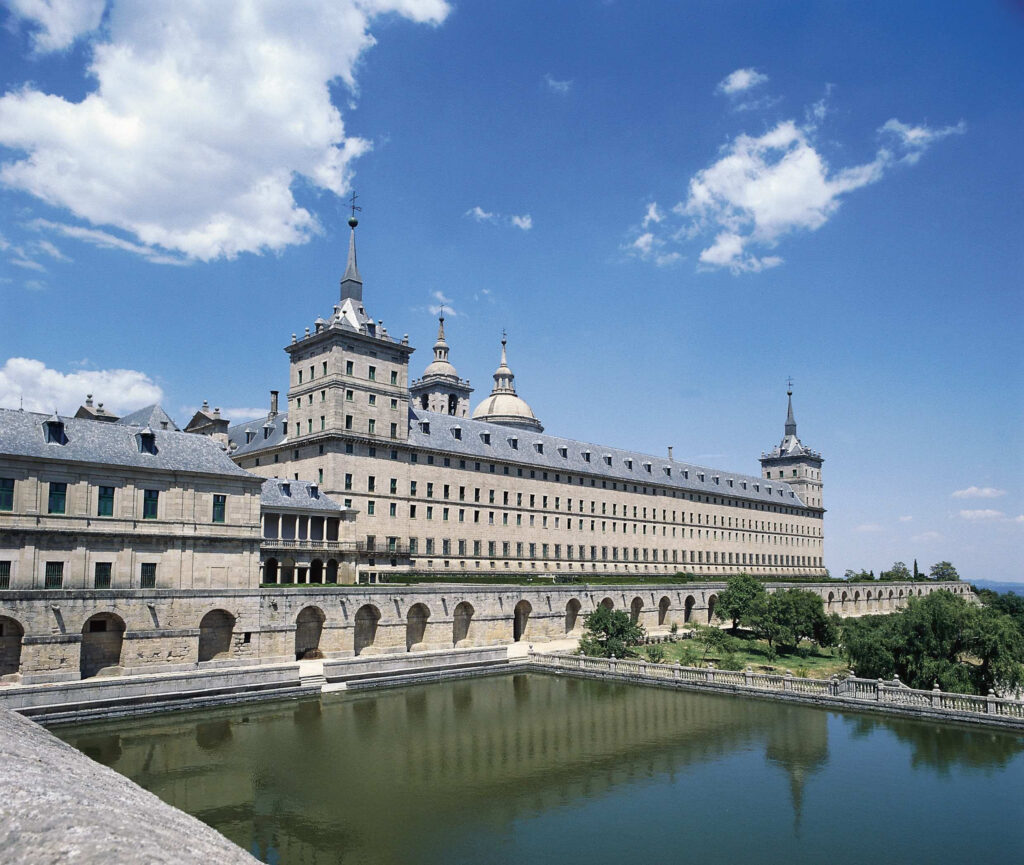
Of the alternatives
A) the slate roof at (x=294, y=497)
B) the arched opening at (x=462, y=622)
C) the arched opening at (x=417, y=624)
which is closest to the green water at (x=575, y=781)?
the arched opening at (x=417, y=624)

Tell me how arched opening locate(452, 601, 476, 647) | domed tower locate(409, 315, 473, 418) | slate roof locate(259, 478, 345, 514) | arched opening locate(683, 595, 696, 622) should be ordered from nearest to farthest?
slate roof locate(259, 478, 345, 514) → arched opening locate(452, 601, 476, 647) → arched opening locate(683, 595, 696, 622) → domed tower locate(409, 315, 473, 418)

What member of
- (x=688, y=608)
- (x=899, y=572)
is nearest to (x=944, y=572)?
(x=899, y=572)

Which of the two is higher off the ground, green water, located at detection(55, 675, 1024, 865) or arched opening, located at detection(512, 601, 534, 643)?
arched opening, located at detection(512, 601, 534, 643)

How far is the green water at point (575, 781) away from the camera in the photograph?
77.2 ft

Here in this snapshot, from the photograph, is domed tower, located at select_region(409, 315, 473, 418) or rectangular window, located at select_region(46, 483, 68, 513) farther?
domed tower, located at select_region(409, 315, 473, 418)

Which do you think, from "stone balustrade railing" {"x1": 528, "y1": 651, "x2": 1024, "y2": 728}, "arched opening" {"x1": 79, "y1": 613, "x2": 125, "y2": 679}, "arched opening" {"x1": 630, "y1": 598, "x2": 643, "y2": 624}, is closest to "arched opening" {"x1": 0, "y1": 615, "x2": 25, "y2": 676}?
"arched opening" {"x1": 79, "y1": 613, "x2": 125, "y2": 679}

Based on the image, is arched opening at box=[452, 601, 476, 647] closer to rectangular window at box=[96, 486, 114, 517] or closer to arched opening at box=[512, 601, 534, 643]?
arched opening at box=[512, 601, 534, 643]

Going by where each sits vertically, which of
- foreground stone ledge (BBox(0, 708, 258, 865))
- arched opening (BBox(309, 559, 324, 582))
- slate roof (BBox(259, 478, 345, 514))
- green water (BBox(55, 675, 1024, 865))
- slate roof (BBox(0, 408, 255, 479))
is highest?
slate roof (BBox(0, 408, 255, 479))

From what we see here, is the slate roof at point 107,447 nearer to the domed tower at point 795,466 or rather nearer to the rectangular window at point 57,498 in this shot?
the rectangular window at point 57,498

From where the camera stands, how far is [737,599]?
2847 inches

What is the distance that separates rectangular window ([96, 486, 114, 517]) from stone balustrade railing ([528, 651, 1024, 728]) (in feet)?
90.7

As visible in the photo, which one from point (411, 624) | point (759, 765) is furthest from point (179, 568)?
point (759, 765)

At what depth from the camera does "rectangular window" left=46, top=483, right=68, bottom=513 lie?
4234 cm

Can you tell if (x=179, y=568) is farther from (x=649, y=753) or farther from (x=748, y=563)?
(x=748, y=563)
